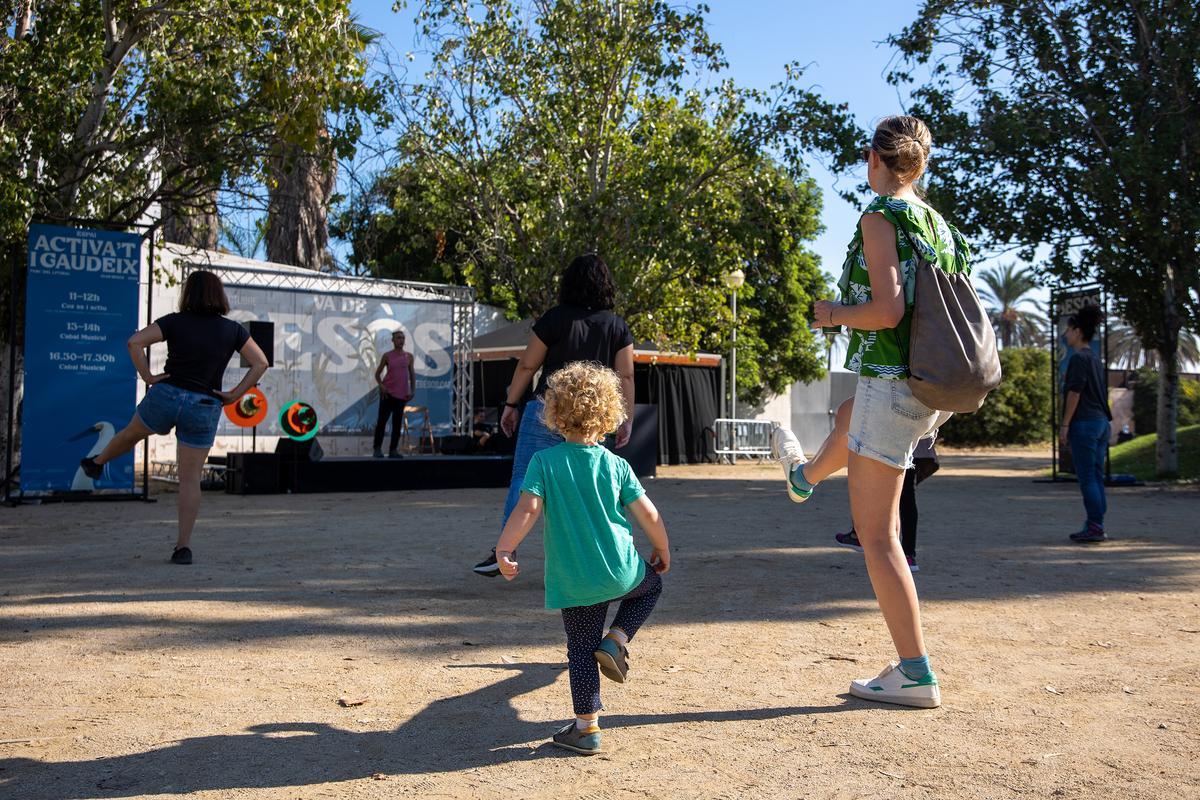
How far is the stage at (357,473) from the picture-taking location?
13.0 metres

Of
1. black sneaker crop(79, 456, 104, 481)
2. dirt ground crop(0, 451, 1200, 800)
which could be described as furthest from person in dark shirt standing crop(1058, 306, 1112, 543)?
black sneaker crop(79, 456, 104, 481)

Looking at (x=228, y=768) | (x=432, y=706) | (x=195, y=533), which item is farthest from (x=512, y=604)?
(x=195, y=533)

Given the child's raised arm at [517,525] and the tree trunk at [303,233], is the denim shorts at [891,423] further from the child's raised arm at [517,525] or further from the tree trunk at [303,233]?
the tree trunk at [303,233]

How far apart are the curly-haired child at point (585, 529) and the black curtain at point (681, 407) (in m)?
19.1

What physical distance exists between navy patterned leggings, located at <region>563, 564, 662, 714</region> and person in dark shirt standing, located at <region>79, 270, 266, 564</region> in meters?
3.60

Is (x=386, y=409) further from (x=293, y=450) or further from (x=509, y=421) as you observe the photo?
(x=509, y=421)

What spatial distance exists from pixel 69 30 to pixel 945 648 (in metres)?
11.0

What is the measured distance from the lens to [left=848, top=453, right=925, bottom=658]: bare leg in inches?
136

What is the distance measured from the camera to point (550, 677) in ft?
13.0

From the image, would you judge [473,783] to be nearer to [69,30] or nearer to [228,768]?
[228,768]

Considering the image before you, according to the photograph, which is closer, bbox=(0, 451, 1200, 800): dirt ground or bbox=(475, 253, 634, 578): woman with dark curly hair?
bbox=(0, 451, 1200, 800): dirt ground

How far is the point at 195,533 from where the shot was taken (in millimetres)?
8461

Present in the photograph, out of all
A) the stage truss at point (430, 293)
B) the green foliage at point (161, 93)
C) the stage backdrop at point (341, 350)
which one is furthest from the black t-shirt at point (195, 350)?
the stage truss at point (430, 293)

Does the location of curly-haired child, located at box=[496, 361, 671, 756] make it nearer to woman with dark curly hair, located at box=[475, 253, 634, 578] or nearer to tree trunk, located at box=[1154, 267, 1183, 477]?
woman with dark curly hair, located at box=[475, 253, 634, 578]
